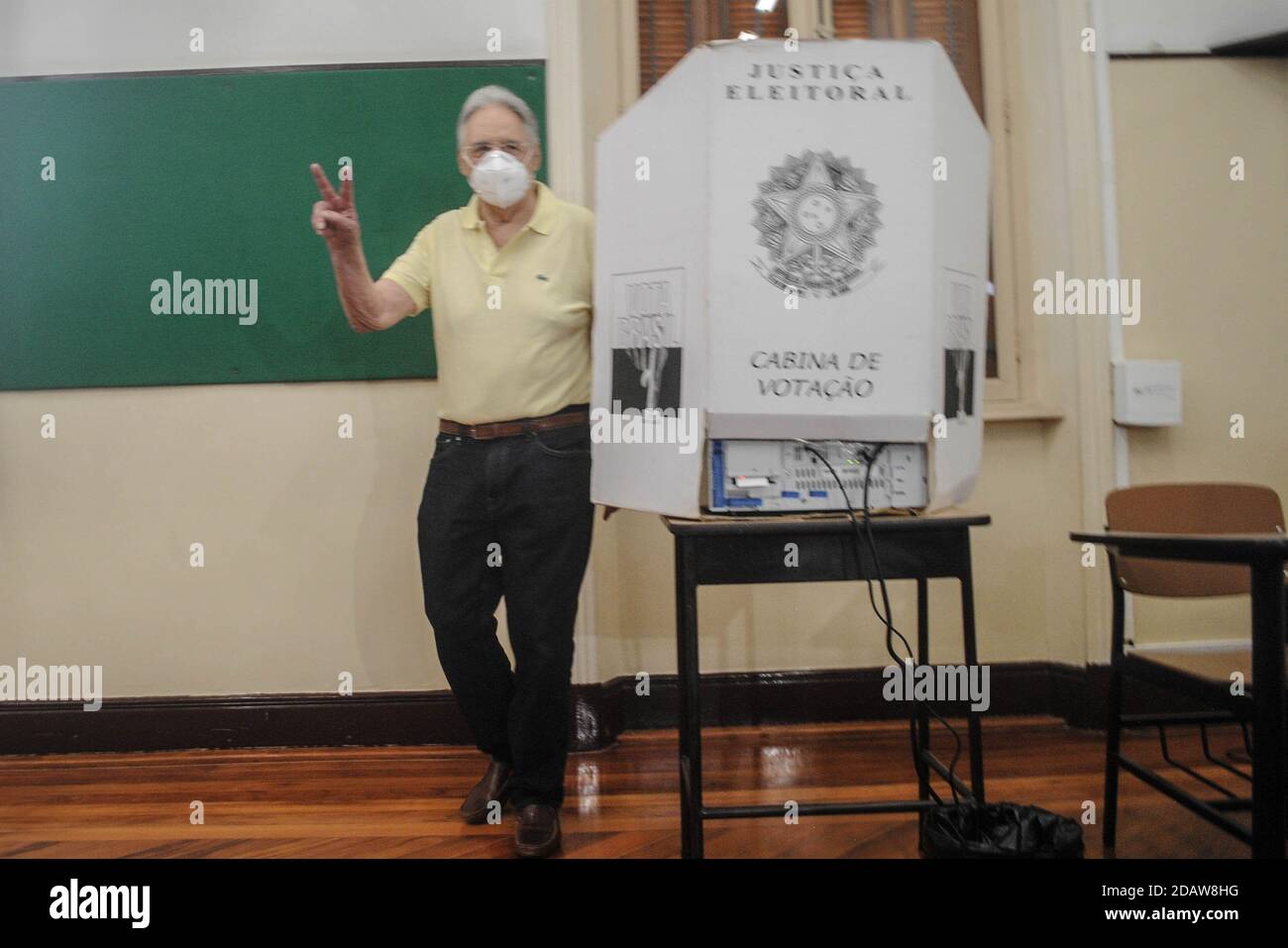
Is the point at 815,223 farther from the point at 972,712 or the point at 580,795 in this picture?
the point at 580,795

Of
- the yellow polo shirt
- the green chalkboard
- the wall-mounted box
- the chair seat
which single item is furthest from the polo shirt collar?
the wall-mounted box

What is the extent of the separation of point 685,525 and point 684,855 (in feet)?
1.89

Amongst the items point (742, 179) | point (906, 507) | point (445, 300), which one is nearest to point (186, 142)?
point (445, 300)

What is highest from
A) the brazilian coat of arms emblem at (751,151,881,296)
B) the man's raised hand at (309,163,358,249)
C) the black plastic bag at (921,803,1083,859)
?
the man's raised hand at (309,163,358,249)

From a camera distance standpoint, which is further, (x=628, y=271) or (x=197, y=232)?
(x=197, y=232)

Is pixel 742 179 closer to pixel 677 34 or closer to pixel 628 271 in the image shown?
pixel 628 271

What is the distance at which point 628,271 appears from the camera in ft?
4.96

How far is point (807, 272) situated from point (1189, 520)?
1.12m

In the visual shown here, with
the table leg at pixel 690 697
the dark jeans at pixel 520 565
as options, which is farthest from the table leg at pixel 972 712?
the dark jeans at pixel 520 565

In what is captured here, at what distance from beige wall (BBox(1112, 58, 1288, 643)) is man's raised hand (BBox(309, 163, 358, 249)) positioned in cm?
209

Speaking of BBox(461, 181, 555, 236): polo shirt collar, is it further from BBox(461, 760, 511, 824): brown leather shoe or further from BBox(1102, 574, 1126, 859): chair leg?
BBox(1102, 574, 1126, 859): chair leg

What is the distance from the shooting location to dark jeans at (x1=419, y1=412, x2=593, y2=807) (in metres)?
1.80

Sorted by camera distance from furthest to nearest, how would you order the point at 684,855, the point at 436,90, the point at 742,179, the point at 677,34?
the point at 677,34, the point at 436,90, the point at 684,855, the point at 742,179

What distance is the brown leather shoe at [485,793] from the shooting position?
6.33 feet
